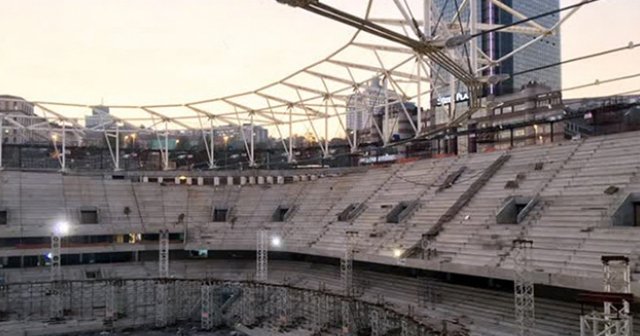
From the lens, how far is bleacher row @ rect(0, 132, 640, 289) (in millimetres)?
26891

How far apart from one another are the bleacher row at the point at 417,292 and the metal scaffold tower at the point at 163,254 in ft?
3.57

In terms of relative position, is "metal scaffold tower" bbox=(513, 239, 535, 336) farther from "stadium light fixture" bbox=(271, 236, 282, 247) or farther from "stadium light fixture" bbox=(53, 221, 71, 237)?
"stadium light fixture" bbox=(53, 221, 71, 237)

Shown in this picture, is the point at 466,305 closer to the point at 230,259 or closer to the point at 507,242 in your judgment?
the point at 507,242

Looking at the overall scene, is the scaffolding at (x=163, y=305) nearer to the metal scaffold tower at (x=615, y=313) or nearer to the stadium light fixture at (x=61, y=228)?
the stadium light fixture at (x=61, y=228)

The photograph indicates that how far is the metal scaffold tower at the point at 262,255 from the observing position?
42.0 metres

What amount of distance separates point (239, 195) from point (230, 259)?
7988mm

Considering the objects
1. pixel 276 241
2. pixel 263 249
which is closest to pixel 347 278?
pixel 263 249

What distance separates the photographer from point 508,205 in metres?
32.1

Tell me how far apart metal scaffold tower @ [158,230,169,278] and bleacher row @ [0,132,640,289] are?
7.93ft

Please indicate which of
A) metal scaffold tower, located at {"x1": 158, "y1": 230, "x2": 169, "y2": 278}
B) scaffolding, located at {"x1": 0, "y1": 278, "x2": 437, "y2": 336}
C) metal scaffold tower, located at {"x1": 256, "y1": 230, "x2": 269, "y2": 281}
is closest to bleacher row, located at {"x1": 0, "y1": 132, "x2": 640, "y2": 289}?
metal scaffold tower, located at {"x1": 256, "y1": 230, "x2": 269, "y2": 281}

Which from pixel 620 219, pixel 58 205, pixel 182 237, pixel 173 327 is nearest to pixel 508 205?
pixel 620 219

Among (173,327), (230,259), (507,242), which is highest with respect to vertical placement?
(507,242)

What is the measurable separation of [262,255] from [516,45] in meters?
121

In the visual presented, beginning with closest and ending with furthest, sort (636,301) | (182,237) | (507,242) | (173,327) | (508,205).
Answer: (636,301)
(507,242)
(508,205)
(173,327)
(182,237)
